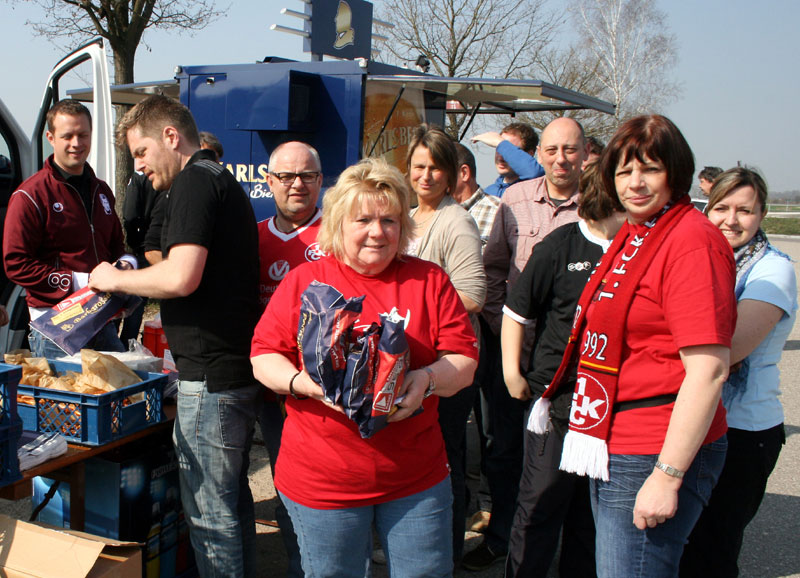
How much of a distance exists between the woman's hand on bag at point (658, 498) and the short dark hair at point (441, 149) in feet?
5.76

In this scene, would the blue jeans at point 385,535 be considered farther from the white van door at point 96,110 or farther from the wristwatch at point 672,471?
the white van door at point 96,110

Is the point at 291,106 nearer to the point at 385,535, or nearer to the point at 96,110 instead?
the point at 96,110

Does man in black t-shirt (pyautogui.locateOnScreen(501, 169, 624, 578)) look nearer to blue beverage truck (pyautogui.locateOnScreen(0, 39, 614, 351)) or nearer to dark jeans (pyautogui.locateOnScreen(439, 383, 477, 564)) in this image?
dark jeans (pyautogui.locateOnScreen(439, 383, 477, 564))

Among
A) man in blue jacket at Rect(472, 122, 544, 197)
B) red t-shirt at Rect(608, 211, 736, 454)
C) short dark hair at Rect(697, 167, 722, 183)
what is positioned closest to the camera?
red t-shirt at Rect(608, 211, 736, 454)

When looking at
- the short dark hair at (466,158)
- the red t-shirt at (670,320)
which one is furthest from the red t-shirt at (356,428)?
the short dark hair at (466,158)

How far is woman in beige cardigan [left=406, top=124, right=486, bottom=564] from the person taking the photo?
2.94 metres

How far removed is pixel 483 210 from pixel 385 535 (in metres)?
2.49

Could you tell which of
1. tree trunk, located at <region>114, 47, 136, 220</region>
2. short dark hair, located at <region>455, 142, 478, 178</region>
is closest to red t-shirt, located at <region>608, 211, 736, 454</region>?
short dark hair, located at <region>455, 142, 478, 178</region>

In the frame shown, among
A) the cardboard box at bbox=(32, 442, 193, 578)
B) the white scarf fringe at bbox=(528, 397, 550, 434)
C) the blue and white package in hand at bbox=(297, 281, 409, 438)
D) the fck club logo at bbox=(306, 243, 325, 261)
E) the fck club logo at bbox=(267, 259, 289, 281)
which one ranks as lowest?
the cardboard box at bbox=(32, 442, 193, 578)

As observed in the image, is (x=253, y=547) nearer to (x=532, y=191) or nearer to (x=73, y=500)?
(x=73, y=500)

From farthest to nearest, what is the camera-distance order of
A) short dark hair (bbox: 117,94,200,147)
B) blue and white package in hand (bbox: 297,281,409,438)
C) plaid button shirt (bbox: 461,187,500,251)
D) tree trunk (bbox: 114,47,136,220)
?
1. tree trunk (bbox: 114,47,136,220)
2. plaid button shirt (bbox: 461,187,500,251)
3. short dark hair (bbox: 117,94,200,147)
4. blue and white package in hand (bbox: 297,281,409,438)

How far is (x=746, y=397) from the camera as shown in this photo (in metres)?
2.56

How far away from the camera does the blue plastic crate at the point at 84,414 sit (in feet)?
7.80

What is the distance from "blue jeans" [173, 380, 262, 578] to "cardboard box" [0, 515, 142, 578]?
1.33ft
